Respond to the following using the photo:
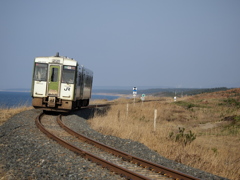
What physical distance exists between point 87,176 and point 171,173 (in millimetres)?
1895

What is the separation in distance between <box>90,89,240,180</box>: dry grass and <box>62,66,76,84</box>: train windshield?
267 centimetres

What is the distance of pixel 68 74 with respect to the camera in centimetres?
1944

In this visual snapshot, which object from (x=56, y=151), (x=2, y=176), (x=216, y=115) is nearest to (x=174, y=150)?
(x=56, y=151)

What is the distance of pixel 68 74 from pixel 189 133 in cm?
808

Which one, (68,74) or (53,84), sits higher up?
(68,74)

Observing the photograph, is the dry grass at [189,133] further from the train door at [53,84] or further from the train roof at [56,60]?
the train roof at [56,60]

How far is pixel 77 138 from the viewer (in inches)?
477

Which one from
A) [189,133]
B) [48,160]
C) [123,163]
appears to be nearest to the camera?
[48,160]

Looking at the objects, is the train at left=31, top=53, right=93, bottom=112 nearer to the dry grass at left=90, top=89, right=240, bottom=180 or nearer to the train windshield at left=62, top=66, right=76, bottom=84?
the train windshield at left=62, top=66, right=76, bottom=84

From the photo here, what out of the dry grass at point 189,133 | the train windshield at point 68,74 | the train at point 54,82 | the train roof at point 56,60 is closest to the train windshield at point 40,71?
the train at point 54,82

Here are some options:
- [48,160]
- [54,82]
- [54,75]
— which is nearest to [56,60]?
[54,75]

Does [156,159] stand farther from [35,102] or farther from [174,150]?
[35,102]

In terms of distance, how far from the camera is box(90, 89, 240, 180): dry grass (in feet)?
34.5

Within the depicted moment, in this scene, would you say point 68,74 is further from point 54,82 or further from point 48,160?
point 48,160
